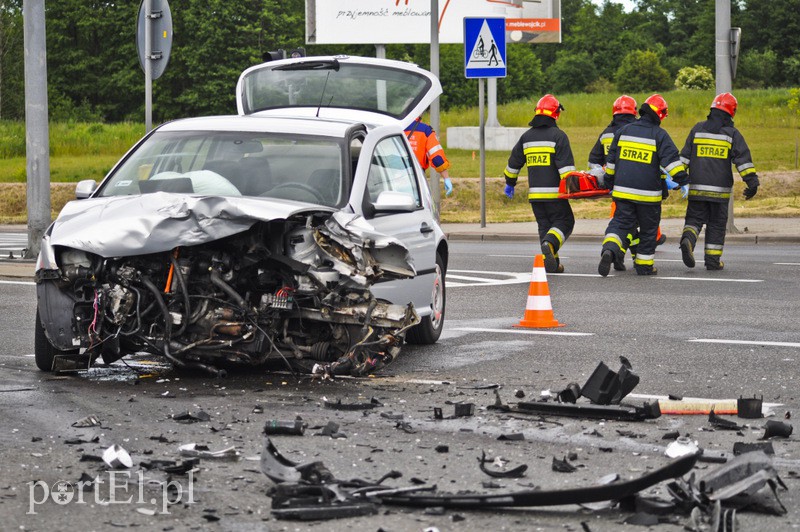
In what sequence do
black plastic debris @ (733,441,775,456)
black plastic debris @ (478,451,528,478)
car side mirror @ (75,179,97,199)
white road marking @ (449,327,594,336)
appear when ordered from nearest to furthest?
black plastic debris @ (478,451,528,478) < black plastic debris @ (733,441,775,456) < car side mirror @ (75,179,97,199) < white road marking @ (449,327,594,336)

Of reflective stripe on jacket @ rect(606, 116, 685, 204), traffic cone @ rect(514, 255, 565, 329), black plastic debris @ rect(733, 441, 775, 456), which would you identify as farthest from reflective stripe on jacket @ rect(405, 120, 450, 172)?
black plastic debris @ rect(733, 441, 775, 456)

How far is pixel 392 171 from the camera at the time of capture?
976 centimetres

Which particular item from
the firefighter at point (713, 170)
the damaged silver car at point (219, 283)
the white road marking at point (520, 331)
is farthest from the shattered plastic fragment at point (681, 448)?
the firefighter at point (713, 170)

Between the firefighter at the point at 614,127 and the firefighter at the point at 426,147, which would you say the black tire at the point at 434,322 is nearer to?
the firefighter at the point at 426,147

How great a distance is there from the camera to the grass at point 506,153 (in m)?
27.7

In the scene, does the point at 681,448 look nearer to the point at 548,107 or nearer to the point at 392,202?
the point at 392,202

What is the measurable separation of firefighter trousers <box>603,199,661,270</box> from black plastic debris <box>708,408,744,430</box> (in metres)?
8.40

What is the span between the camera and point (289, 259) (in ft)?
25.6

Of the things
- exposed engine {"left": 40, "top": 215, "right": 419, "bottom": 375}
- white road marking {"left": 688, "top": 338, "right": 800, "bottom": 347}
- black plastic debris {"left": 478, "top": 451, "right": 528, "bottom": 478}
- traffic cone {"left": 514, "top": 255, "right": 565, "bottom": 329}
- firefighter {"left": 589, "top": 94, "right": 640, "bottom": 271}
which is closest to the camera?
black plastic debris {"left": 478, "top": 451, "right": 528, "bottom": 478}

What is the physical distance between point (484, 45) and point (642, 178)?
286 inches

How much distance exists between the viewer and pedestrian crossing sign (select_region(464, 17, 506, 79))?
72.3 feet

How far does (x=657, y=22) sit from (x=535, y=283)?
10413cm

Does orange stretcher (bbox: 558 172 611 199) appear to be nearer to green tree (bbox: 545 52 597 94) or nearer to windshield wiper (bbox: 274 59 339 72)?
windshield wiper (bbox: 274 59 339 72)

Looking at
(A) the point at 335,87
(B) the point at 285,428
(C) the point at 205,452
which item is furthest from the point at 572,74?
(C) the point at 205,452
